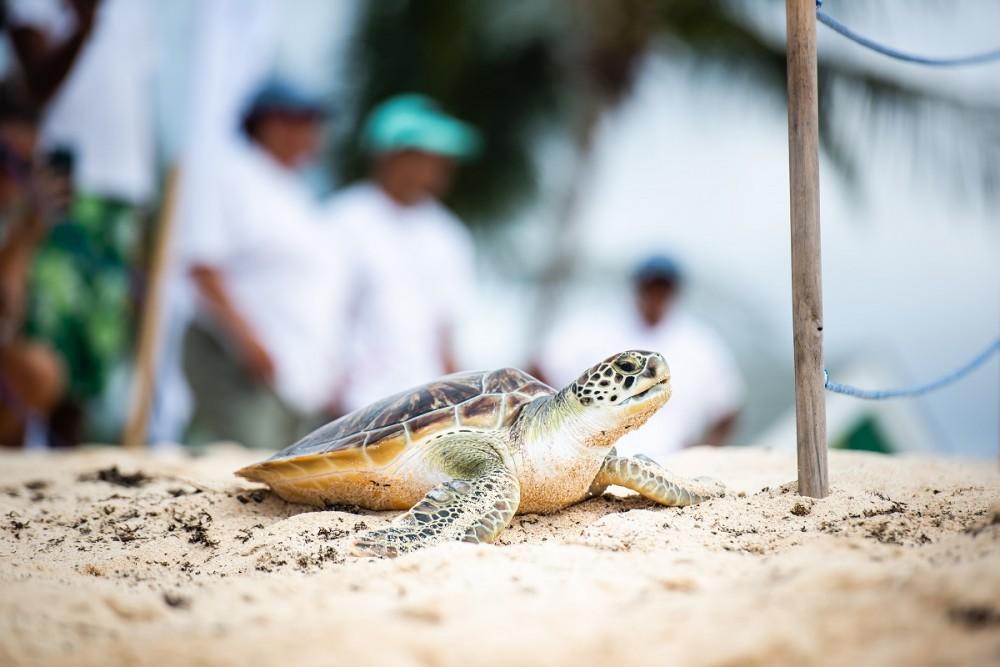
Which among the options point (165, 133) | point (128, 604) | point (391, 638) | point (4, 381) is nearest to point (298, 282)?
point (4, 381)

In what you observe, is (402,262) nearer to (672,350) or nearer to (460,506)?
(672,350)

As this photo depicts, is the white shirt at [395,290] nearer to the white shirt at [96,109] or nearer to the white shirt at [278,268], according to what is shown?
the white shirt at [278,268]

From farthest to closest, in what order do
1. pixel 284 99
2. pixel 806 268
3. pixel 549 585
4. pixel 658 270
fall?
1. pixel 658 270
2. pixel 284 99
3. pixel 806 268
4. pixel 549 585

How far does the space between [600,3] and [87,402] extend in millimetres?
7418

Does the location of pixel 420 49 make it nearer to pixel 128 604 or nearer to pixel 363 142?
pixel 363 142

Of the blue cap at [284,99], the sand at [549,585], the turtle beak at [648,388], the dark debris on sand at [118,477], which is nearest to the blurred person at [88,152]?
the blue cap at [284,99]

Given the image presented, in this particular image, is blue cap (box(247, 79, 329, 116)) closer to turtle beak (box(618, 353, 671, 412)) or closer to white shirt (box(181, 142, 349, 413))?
white shirt (box(181, 142, 349, 413))

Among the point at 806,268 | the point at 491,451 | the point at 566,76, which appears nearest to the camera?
the point at 806,268

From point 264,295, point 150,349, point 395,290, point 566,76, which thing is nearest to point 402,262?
point 395,290

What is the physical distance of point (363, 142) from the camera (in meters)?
12.8

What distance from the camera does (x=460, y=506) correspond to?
2.65 meters

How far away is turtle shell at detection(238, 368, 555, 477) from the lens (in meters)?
2.96

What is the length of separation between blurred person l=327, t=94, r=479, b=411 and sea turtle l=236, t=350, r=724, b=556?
2.88m

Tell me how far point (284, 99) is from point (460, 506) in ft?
14.8
